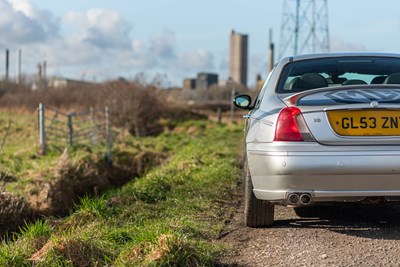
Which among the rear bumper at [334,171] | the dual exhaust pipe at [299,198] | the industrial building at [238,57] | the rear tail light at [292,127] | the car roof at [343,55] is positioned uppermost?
the industrial building at [238,57]

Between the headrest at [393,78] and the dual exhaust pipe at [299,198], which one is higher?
the headrest at [393,78]

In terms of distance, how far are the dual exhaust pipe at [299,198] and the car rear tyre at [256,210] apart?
20.2 inches

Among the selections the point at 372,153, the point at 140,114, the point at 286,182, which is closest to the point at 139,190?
the point at 286,182

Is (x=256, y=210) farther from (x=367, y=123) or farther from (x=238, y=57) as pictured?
(x=238, y=57)

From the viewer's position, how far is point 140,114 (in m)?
→ 29.2

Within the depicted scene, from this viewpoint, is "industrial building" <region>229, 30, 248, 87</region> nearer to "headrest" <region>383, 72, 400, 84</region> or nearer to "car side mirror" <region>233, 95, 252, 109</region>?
"car side mirror" <region>233, 95, 252, 109</region>

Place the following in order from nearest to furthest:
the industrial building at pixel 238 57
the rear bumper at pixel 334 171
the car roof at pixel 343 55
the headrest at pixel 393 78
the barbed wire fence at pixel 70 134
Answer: the rear bumper at pixel 334 171 < the headrest at pixel 393 78 < the car roof at pixel 343 55 < the barbed wire fence at pixel 70 134 < the industrial building at pixel 238 57

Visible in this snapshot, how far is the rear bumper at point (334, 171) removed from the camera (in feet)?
15.6

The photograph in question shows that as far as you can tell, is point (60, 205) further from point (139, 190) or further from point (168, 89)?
point (168, 89)

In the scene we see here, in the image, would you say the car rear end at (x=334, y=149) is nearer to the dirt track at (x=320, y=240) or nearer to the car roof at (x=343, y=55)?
the dirt track at (x=320, y=240)

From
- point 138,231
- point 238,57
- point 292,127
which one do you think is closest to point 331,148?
point 292,127

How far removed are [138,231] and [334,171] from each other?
183 centimetres

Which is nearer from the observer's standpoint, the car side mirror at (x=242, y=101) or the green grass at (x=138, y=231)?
the green grass at (x=138, y=231)

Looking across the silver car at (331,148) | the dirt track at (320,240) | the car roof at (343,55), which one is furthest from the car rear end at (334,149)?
the car roof at (343,55)
